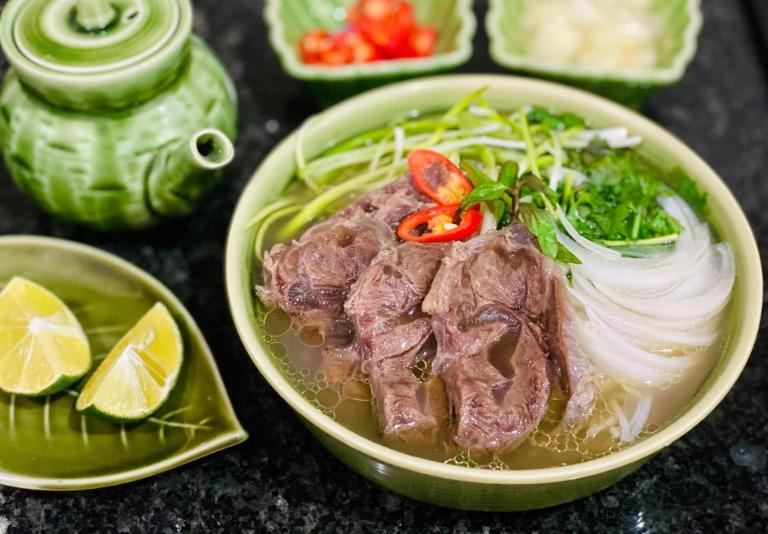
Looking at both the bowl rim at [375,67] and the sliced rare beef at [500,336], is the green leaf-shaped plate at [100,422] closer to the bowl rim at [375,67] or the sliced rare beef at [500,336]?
the sliced rare beef at [500,336]

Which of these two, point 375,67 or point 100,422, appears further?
point 375,67

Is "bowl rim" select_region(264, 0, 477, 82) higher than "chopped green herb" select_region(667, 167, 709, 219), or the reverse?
"chopped green herb" select_region(667, 167, 709, 219)

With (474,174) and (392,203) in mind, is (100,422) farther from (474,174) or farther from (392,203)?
(474,174)

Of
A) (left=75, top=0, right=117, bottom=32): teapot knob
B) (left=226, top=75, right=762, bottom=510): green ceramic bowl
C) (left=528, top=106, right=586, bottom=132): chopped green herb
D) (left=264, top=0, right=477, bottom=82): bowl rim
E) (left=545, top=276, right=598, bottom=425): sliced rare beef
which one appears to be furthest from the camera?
(left=264, top=0, right=477, bottom=82): bowl rim

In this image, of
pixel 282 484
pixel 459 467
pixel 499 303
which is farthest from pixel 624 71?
pixel 282 484

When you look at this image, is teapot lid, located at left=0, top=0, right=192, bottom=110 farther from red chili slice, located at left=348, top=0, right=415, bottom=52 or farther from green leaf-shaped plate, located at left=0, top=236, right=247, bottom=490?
red chili slice, located at left=348, top=0, right=415, bottom=52

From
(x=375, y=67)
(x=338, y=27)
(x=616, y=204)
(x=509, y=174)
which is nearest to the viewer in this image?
(x=509, y=174)

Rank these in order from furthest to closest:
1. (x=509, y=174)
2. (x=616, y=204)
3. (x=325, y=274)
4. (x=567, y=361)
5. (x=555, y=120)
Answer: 1. (x=555, y=120)
2. (x=616, y=204)
3. (x=509, y=174)
4. (x=325, y=274)
5. (x=567, y=361)

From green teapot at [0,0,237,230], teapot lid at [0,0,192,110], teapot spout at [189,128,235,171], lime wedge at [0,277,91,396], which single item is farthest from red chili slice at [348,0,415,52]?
lime wedge at [0,277,91,396]
